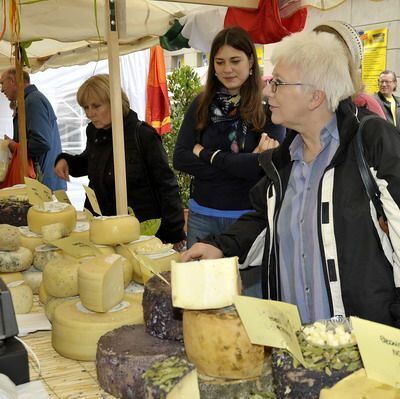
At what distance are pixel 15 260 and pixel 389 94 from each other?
4.33 meters

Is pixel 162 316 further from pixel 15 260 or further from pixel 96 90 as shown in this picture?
pixel 96 90

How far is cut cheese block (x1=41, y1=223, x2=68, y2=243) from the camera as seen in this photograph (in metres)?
1.88

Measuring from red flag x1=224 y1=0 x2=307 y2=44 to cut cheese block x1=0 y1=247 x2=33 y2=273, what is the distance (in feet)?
5.47

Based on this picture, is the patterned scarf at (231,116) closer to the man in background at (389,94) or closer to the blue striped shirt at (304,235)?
the blue striped shirt at (304,235)

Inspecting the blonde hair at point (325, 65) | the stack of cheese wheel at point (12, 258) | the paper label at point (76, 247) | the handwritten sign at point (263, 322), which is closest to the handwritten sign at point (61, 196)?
the stack of cheese wheel at point (12, 258)

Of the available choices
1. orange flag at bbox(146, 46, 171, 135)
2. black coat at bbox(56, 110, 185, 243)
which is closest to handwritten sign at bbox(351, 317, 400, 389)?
black coat at bbox(56, 110, 185, 243)

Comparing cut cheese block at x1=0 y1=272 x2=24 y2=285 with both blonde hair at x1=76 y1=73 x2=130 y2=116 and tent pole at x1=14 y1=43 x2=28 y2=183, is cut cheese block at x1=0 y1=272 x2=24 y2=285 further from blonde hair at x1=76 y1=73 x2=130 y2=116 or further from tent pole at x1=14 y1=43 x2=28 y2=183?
tent pole at x1=14 y1=43 x2=28 y2=183

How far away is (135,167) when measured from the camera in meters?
2.91

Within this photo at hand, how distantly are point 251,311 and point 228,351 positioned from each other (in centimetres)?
9

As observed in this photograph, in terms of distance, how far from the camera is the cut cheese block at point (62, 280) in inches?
59.6

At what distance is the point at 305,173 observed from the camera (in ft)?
5.30

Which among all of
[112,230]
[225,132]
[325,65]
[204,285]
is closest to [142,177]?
[225,132]

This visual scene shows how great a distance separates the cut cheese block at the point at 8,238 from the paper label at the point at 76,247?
25cm

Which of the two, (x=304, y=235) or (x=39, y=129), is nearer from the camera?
(x=304, y=235)
